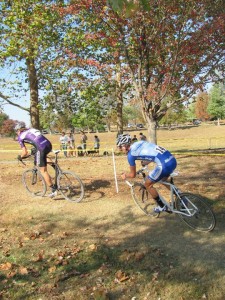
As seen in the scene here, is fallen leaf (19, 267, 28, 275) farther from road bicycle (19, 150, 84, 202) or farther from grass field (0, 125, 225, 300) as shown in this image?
road bicycle (19, 150, 84, 202)

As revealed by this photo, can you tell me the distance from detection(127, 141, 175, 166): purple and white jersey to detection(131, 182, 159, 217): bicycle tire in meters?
1.21

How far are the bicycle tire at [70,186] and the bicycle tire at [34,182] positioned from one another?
0.77 metres

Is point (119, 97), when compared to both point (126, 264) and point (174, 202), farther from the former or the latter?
point (126, 264)

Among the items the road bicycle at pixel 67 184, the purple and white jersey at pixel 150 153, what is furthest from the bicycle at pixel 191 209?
the road bicycle at pixel 67 184

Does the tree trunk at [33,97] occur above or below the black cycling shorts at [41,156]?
above

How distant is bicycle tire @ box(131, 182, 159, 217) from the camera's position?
7261 millimetres

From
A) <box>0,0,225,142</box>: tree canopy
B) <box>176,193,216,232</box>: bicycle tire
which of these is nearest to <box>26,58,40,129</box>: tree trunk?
<box>0,0,225,142</box>: tree canopy

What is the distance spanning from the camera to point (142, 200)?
7.51 meters

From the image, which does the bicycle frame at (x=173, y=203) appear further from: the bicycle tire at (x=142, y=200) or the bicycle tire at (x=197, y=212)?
the bicycle tire at (x=142, y=200)

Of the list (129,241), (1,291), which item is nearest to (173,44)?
(129,241)

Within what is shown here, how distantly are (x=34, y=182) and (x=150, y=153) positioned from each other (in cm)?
445

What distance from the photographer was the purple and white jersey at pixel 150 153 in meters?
6.00

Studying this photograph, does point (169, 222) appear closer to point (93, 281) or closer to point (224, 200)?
point (224, 200)

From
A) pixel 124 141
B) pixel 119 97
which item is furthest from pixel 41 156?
pixel 119 97
